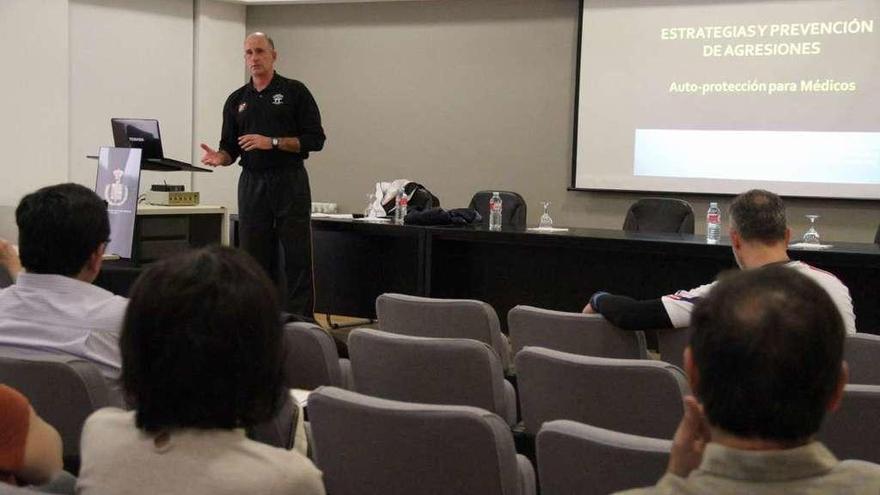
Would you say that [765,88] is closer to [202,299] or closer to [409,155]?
[409,155]

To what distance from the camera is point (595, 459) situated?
70.2 inches

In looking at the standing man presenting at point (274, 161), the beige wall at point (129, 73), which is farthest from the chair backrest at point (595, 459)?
the beige wall at point (129, 73)

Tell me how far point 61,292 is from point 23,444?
0.68m

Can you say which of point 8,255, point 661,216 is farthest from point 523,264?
point 8,255

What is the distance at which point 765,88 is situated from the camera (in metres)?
7.12

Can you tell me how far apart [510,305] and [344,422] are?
146 inches

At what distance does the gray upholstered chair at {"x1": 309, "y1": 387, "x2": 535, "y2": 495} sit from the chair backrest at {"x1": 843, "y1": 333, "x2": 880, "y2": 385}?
1119 mm

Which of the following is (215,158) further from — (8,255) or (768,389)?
(768,389)

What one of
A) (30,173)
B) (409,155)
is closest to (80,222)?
(30,173)

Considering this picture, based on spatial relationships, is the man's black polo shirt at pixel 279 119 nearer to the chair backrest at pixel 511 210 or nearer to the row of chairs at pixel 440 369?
the chair backrest at pixel 511 210

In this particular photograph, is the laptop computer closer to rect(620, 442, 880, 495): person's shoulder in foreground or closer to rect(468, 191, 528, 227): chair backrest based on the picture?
rect(468, 191, 528, 227): chair backrest

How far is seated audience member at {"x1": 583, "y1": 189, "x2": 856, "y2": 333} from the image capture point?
3045 millimetres

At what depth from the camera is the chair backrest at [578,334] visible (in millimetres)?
3156

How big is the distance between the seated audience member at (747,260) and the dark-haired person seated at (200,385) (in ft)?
6.04
